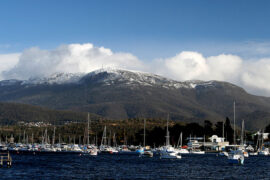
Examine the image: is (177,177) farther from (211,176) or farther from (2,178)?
(2,178)

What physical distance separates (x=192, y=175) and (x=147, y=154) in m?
84.0

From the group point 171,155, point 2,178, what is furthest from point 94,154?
point 2,178

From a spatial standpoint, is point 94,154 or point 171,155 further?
point 94,154

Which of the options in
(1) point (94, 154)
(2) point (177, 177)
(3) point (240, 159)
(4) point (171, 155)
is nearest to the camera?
(2) point (177, 177)

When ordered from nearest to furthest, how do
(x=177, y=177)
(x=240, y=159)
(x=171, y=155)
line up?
(x=177, y=177)
(x=240, y=159)
(x=171, y=155)

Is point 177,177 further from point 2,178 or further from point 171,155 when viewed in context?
point 171,155

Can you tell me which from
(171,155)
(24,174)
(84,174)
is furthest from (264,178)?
(171,155)

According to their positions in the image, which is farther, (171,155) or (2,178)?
(171,155)

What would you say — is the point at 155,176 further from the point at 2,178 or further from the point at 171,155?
Result: the point at 171,155

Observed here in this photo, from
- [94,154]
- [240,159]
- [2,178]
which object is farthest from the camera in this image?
[94,154]

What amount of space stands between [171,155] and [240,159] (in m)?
35.4

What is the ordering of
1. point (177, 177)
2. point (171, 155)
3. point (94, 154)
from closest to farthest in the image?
point (177, 177) → point (171, 155) → point (94, 154)

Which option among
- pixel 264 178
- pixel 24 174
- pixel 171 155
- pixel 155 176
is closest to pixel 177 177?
pixel 155 176

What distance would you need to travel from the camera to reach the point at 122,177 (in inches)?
3182
